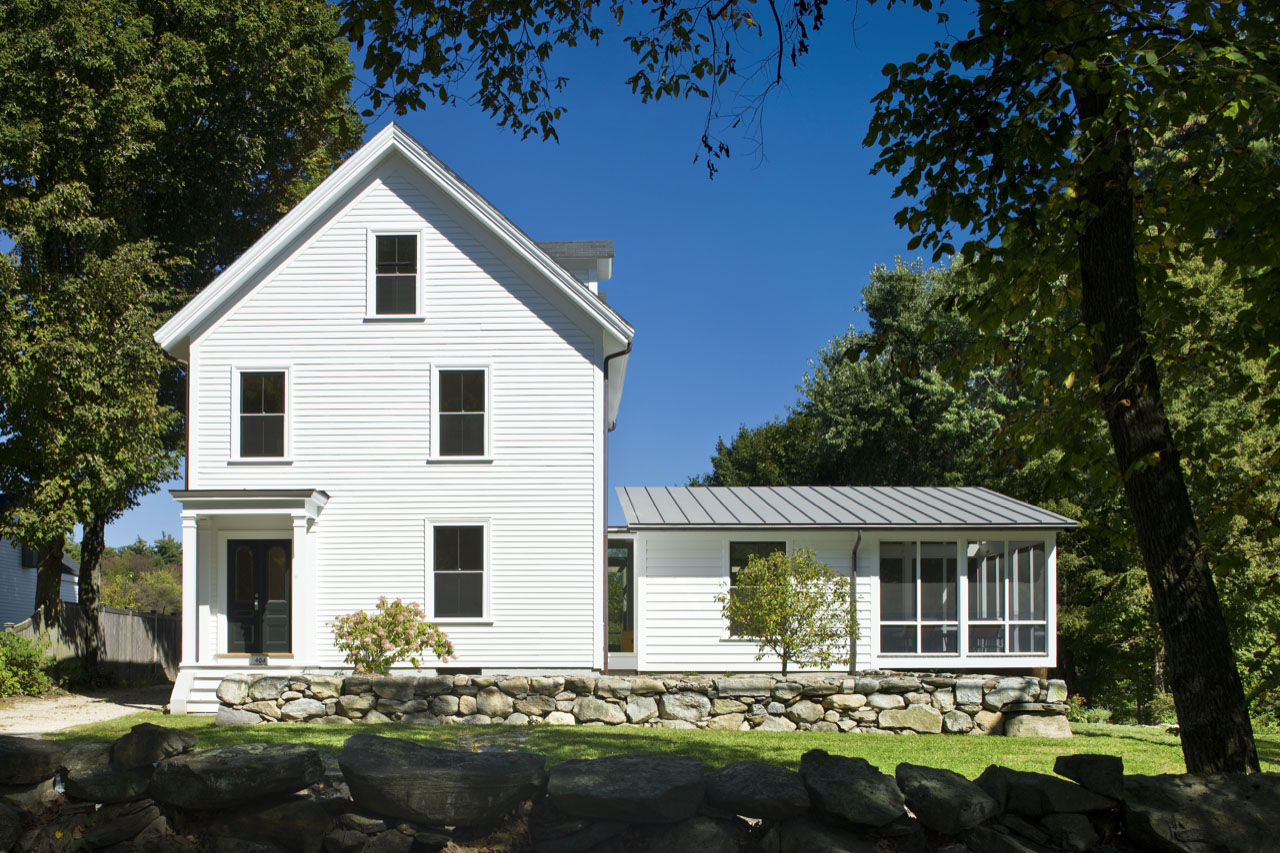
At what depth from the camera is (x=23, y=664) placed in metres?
18.3

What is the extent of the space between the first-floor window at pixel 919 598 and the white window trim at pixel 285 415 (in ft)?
37.3

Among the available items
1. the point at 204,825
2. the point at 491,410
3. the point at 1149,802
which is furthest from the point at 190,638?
the point at 1149,802

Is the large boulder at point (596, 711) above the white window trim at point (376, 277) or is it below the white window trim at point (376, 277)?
below

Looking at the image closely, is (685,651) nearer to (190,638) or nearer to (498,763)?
(190,638)

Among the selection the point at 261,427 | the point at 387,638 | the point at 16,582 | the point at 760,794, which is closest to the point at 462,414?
the point at 261,427

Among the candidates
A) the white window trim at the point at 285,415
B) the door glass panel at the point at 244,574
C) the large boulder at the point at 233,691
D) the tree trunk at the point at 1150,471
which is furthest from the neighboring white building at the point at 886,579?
the tree trunk at the point at 1150,471

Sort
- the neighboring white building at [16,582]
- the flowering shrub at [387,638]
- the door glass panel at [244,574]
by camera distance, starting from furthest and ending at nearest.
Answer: the neighboring white building at [16,582], the door glass panel at [244,574], the flowering shrub at [387,638]

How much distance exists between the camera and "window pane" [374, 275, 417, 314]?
1772cm

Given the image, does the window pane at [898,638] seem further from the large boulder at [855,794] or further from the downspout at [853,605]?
the large boulder at [855,794]

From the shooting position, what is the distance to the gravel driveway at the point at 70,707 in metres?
14.4

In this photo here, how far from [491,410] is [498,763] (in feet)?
40.7

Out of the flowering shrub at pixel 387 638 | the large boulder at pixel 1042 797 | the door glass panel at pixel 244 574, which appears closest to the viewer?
the large boulder at pixel 1042 797

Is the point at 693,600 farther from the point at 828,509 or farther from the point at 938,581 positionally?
the point at 938,581

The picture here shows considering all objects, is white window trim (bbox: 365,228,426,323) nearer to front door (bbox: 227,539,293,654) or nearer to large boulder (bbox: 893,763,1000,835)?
front door (bbox: 227,539,293,654)
